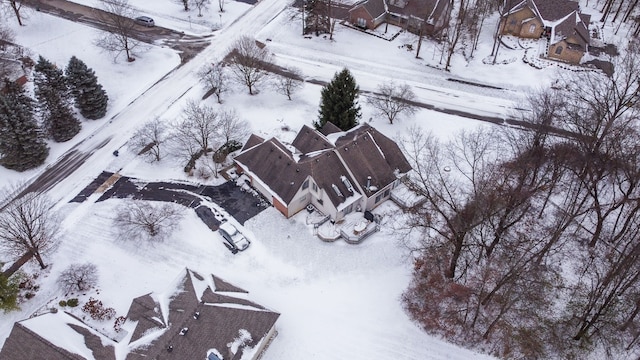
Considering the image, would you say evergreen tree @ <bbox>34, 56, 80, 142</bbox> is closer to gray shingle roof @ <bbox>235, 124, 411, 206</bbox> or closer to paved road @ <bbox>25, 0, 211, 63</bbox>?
paved road @ <bbox>25, 0, 211, 63</bbox>

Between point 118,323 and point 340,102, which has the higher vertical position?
point 340,102

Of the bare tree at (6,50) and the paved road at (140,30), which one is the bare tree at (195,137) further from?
the bare tree at (6,50)

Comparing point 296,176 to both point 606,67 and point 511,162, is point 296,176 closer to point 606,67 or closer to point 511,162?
point 511,162

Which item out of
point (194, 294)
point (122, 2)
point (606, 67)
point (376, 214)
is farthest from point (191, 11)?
point (606, 67)

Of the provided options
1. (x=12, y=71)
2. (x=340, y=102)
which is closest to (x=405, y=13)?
(x=340, y=102)

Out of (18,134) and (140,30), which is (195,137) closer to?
(18,134)

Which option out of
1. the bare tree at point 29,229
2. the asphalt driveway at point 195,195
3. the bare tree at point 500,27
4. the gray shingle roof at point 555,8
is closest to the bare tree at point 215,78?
the asphalt driveway at point 195,195
